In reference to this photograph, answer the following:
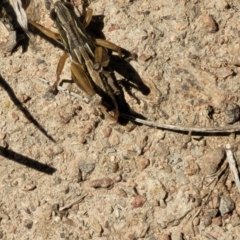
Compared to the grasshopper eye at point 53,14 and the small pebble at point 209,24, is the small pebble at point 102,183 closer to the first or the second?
the grasshopper eye at point 53,14

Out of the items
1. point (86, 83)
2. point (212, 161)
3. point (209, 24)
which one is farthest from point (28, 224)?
point (209, 24)

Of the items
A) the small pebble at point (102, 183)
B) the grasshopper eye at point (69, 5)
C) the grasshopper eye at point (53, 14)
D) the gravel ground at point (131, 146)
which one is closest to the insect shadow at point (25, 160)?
the gravel ground at point (131, 146)

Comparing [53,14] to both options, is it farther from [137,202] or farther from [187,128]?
[137,202]

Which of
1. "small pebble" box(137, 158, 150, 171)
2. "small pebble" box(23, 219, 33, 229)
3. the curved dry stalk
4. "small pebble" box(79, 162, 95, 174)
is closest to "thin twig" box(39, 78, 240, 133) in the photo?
the curved dry stalk

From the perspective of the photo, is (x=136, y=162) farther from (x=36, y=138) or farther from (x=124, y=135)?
(x=36, y=138)

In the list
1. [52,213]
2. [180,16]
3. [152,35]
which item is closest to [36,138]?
[52,213]
